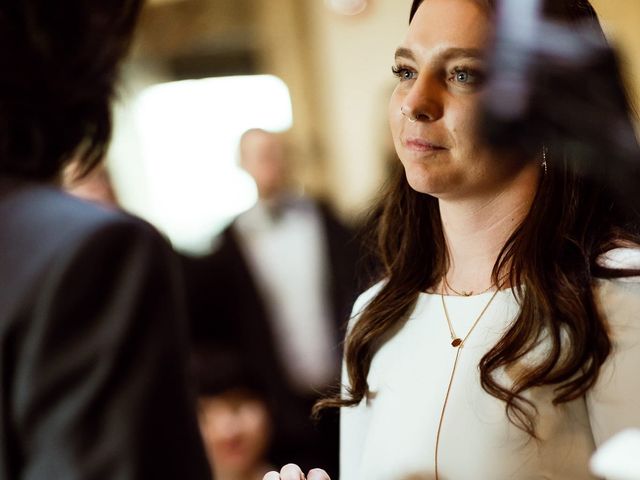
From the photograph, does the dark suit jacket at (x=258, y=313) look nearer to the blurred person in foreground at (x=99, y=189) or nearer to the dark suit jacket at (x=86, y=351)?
the blurred person in foreground at (x=99, y=189)

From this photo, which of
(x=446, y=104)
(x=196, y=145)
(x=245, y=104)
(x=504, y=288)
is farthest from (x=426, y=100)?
(x=196, y=145)

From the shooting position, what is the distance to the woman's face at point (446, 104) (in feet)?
1.87

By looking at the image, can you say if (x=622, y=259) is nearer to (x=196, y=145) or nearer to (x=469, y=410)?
(x=469, y=410)

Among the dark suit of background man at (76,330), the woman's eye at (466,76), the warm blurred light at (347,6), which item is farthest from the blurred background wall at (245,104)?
the dark suit of background man at (76,330)

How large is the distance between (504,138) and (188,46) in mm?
1173

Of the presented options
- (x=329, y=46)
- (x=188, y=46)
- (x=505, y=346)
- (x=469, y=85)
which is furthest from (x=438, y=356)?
(x=188, y=46)

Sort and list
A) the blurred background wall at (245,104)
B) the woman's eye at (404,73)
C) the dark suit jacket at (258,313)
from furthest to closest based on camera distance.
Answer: the blurred background wall at (245,104) → the dark suit jacket at (258,313) → the woman's eye at (404,73)

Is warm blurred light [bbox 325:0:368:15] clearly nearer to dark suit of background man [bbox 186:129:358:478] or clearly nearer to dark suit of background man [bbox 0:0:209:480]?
dark suit of background man [bbox 186:129:358:478]

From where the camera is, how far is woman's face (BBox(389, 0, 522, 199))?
1.87ft

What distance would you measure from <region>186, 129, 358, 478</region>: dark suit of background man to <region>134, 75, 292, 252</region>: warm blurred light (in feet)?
0.87

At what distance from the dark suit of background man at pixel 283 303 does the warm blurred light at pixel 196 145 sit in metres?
0.27

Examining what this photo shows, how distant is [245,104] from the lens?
1291 mm

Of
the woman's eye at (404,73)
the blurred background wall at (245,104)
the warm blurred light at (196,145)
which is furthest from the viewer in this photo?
the warm blurred light at (196,145)

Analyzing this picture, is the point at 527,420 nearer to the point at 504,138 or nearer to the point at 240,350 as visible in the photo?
the point at 504,138
